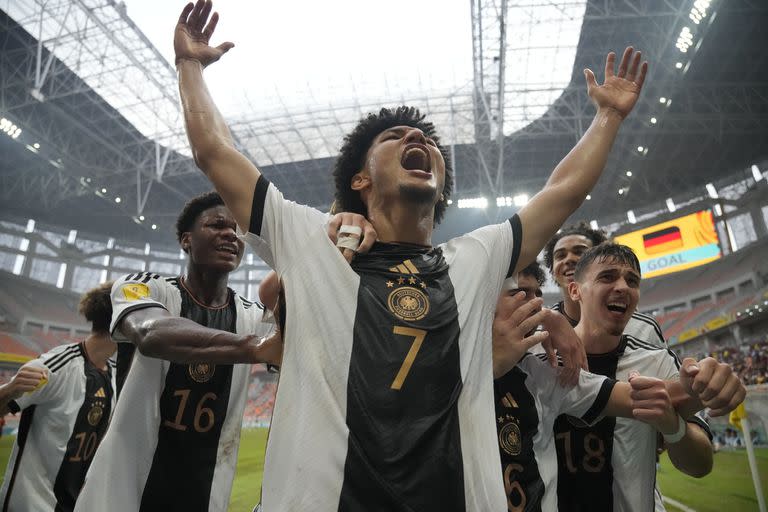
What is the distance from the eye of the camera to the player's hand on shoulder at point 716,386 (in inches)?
66.3

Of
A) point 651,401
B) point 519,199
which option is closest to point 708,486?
point 651,401

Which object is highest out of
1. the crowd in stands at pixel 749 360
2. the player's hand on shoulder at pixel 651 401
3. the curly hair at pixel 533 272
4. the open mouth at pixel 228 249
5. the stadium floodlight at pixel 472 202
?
the stadium floodlight at pixel 472 202

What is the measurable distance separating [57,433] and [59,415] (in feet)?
0.46

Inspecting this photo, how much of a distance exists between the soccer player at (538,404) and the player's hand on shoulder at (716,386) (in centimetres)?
23

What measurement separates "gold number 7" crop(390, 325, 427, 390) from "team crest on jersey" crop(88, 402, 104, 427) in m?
3.84

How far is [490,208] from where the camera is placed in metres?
Answer: 29.1

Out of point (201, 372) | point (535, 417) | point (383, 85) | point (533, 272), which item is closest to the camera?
point (535, 417)

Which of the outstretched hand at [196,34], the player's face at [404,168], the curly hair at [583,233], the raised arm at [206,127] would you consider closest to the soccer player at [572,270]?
the curly hair at [583,233]

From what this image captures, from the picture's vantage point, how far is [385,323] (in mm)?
1678

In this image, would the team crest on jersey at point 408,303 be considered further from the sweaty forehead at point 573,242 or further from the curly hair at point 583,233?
the curly hair at point 583,233

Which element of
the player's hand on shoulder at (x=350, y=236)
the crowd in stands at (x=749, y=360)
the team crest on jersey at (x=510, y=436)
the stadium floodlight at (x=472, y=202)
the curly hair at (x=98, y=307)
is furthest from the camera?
the stadium floodlight at (x=472, y=202)

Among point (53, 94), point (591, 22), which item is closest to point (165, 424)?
point (591, 22)

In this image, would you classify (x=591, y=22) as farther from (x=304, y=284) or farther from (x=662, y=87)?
(x=304, y=284)

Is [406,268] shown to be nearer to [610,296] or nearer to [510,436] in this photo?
[510,436]
